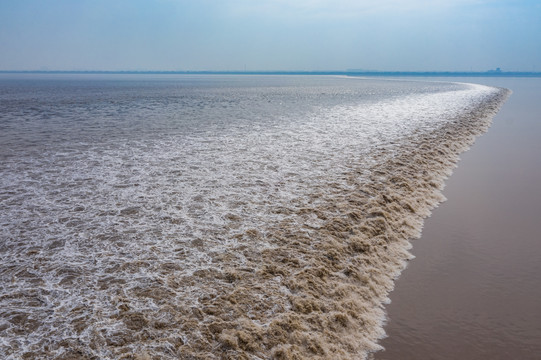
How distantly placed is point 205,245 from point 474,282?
4.60 meters

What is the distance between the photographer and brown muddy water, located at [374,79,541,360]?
5.15 metres

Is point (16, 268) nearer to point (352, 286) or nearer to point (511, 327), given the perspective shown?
point (352, 286)

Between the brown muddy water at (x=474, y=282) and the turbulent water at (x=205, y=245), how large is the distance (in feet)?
1.25

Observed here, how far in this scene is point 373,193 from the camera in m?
10.5

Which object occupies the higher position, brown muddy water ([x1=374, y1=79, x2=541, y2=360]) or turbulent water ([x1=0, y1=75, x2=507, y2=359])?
turbulent water ([x1=0, y1=75, x2=507, y2=359])

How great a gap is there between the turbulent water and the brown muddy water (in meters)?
0.38

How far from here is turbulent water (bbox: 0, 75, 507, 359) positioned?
5.07 meters

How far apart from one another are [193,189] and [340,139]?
9.69 m

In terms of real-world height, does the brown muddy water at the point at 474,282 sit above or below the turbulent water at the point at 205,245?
below

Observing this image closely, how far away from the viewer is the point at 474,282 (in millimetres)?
6598

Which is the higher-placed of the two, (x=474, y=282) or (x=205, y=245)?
(x=205, y=245)

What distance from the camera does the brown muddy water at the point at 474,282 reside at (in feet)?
16.9

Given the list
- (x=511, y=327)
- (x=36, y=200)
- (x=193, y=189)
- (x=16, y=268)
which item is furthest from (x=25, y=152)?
(x=511, y=327)

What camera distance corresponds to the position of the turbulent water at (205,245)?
5066 mm
